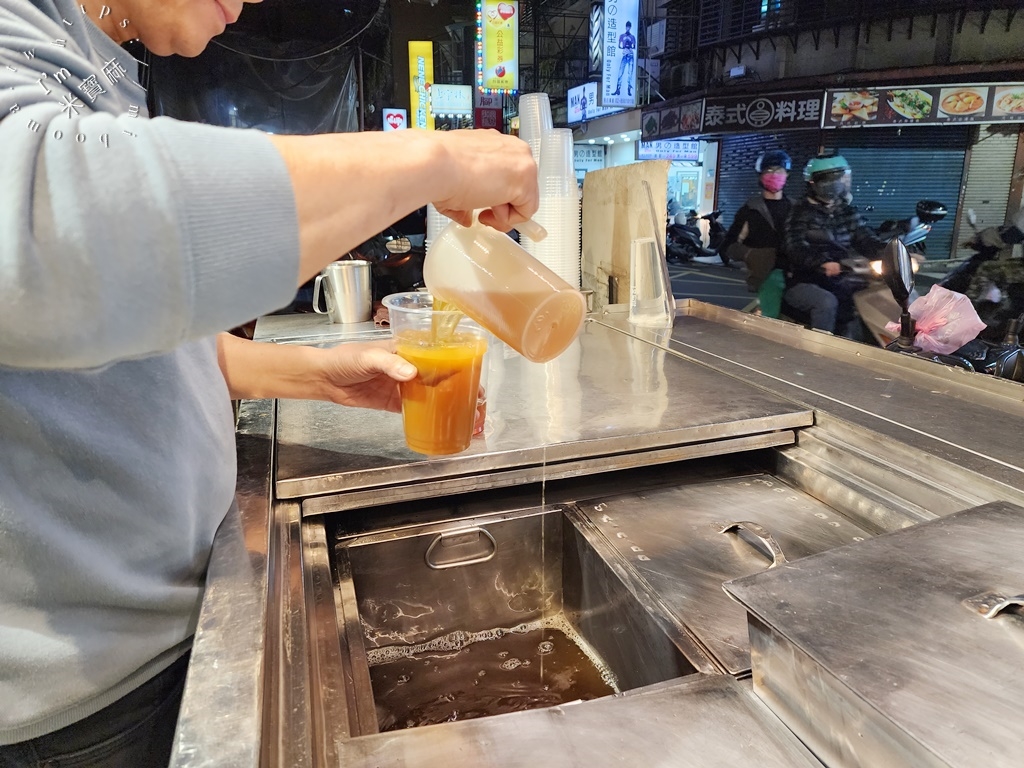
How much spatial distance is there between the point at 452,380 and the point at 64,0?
1.96 feet

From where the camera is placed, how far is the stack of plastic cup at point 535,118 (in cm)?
233

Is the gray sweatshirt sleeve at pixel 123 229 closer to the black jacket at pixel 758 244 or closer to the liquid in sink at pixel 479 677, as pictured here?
the liquid in sink at pixel 479 677

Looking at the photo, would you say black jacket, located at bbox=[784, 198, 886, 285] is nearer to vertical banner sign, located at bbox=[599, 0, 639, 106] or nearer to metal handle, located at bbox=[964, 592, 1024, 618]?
metal handle, located at bbox=[964, 592, 1024, 618]

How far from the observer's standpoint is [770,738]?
2.43 feet

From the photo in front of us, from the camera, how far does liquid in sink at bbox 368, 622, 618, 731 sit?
1.15 metres

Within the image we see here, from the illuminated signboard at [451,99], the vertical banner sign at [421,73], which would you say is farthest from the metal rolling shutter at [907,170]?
the vertical banner sign at [421,73]

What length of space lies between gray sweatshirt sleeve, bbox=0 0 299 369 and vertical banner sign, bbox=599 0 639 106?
1434 centimetres

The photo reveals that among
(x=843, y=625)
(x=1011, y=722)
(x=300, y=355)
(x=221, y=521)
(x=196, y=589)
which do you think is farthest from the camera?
(x=300, y=355)

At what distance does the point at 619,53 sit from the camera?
13.5 metres

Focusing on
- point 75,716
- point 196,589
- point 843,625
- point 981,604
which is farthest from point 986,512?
point 75,716

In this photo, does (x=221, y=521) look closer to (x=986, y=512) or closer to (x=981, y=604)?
(x=981, y=604)

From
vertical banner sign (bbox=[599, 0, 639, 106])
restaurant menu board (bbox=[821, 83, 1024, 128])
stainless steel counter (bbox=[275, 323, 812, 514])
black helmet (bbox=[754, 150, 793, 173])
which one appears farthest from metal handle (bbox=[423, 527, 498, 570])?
vertical banner sign (bbox=[599, 0, 639, 106])

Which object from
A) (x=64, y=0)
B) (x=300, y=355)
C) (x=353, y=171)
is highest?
(x=64, y=0)

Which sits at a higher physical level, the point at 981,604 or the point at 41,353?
the point at 41,353
